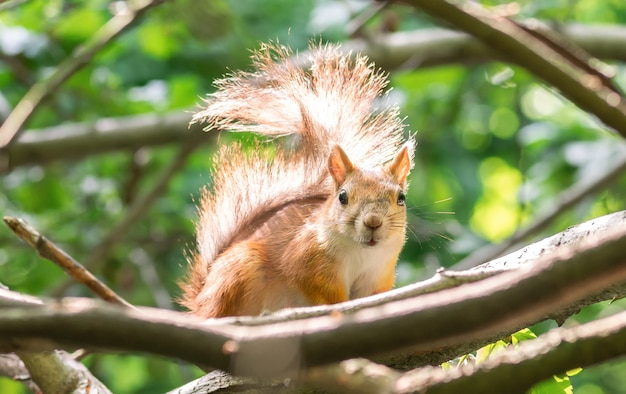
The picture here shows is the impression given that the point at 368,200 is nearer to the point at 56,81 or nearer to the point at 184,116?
the point at 56,81

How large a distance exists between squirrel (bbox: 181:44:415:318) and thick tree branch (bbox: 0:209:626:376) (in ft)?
6.51

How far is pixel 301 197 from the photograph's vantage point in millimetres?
3332

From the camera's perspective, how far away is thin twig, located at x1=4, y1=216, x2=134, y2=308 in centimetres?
221

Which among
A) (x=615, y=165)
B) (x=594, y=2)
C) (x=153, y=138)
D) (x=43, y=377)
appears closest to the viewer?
(x=43, y=377)

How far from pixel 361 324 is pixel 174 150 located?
183 inches

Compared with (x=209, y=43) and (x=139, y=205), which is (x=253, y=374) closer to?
(x=139, y=205)

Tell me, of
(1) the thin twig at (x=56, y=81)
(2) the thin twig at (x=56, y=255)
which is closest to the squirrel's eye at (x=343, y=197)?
(1) the thin twig at (x=56, y=81)

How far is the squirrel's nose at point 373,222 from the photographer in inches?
113

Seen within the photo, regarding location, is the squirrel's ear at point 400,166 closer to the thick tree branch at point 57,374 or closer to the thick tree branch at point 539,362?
the thick tree branch at point 57,374

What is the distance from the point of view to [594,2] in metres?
6.10

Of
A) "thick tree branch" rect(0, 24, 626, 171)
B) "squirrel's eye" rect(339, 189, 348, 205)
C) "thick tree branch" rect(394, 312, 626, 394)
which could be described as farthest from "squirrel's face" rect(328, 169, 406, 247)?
"thick tree branch" rect(394, 312, 626, 394)

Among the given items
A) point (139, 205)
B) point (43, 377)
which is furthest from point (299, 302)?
point (139, 205)

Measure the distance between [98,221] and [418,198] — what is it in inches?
70.4

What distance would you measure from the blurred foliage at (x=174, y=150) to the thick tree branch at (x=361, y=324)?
331 cm
